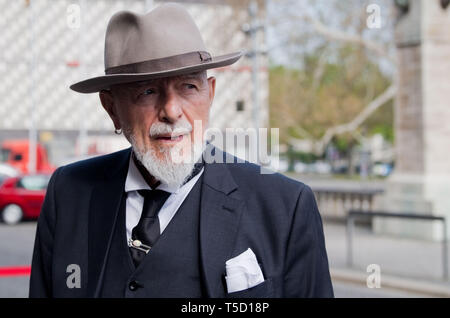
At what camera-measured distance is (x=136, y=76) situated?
1.79 meters

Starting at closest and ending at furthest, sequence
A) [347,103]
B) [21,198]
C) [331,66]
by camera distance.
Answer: [21,198] → [331,66] → [347,103]

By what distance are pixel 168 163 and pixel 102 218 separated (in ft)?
0.90

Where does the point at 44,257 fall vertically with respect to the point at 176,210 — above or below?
below

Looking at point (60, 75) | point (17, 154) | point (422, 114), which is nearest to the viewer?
point (422, 114)

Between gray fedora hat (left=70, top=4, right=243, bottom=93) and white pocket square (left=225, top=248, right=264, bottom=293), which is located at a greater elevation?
gray fedora hat (left=70, top=4, right=243, bottom=93)

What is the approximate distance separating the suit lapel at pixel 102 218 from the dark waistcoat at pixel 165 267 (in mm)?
29

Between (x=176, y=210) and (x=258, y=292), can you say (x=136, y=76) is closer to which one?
(x=176, y=210)

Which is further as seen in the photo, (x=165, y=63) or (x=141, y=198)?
(x=141, y=198)

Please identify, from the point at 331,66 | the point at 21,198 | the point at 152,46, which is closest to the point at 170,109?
the point at 152,46

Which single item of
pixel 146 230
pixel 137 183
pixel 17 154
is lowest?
pixel 17 154

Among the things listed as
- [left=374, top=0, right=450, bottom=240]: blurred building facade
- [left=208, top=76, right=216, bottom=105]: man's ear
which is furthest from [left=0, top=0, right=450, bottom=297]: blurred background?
[left=208, top=76, right=216, bottom=105]: man's ear

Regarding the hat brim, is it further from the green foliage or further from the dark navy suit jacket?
the green foliage

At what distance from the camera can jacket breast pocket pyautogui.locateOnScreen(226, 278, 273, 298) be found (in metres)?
1.75
